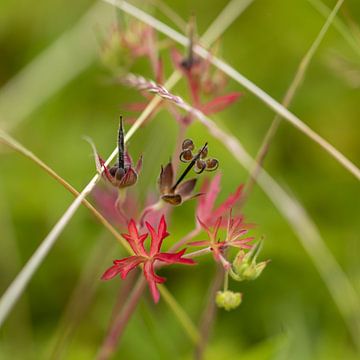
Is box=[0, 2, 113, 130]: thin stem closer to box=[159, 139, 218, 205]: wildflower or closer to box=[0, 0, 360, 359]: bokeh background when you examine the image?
box=[0, 0, 360, 359]: bokeh background

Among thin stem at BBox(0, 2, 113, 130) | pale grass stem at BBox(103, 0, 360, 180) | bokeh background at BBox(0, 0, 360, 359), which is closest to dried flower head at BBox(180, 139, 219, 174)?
pale grass stem at BBox(103, 0, 360, 180)

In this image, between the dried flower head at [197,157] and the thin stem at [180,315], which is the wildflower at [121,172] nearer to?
the dried flower head at [197,157]

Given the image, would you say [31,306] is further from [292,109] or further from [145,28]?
[292,109]

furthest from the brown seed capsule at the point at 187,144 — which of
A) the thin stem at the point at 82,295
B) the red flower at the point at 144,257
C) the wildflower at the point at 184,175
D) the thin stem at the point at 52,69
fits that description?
the thin stem at the point at 52,69

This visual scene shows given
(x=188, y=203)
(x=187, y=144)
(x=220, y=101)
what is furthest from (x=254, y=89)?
(x=188, y=203)

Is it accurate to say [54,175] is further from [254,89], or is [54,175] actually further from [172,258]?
[254,89]

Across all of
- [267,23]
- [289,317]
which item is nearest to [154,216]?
[289,317]
